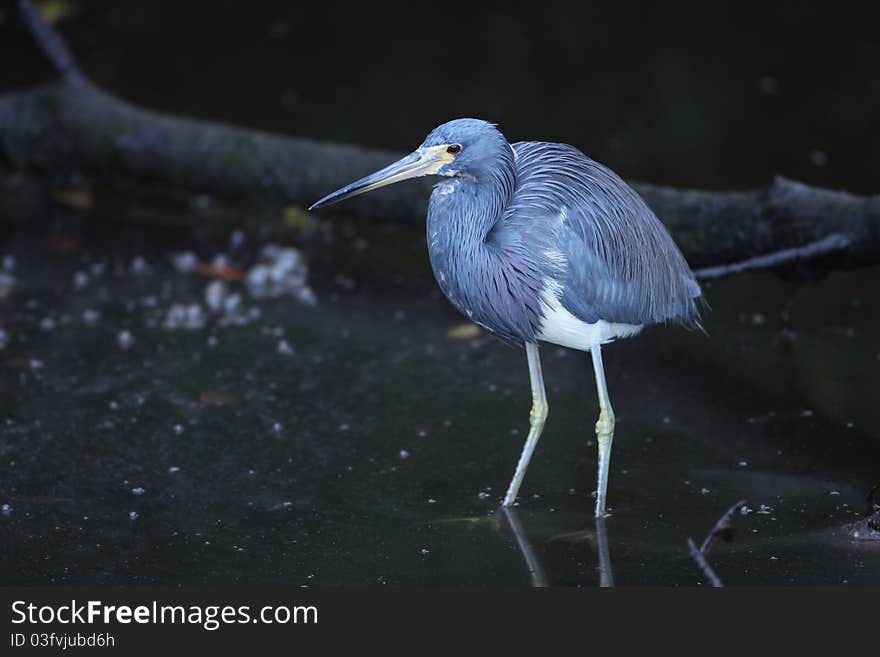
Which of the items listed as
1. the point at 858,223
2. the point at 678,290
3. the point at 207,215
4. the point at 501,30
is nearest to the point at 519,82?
the point at 501,30

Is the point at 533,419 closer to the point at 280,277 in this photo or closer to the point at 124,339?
the point at 124,339

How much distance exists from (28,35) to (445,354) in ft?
19.4

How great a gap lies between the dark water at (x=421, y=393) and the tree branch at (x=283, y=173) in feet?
0.99

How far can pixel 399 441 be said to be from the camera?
4770 mm

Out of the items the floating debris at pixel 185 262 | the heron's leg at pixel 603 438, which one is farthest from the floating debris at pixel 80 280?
the heron's leg at pixel 603 438

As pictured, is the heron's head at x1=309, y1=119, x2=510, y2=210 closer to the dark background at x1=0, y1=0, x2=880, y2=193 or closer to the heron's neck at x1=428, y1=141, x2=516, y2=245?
the heron's neck at x1=428, y1=141, x2=516, y2=245

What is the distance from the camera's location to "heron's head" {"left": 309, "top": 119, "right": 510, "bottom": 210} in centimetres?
389

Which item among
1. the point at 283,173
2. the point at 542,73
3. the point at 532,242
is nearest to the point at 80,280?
the point at 283,173

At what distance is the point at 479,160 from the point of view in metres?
3.92

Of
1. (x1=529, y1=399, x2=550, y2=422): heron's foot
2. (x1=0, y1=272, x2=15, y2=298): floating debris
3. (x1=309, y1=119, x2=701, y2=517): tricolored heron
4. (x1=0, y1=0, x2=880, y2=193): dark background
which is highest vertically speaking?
(x1=0, y1=0, x2=880, y2=193): dark background

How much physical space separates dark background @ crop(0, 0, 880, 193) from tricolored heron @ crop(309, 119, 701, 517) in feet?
10.9

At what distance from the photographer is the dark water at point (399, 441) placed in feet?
12.8

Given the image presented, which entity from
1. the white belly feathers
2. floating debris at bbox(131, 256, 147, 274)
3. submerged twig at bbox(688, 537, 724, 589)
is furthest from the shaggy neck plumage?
floating debris at bbox(131, 256, 147, 274)

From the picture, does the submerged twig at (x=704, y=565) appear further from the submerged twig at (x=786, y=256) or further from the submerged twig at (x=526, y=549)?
the submerged twig at (x=786, y=256)
